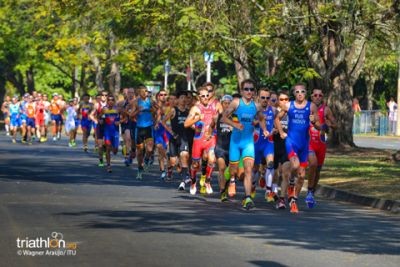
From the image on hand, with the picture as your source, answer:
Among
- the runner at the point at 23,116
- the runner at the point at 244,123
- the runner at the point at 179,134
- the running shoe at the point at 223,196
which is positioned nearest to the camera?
the runner at the point at 244,123

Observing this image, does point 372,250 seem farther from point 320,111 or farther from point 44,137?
point 44,137

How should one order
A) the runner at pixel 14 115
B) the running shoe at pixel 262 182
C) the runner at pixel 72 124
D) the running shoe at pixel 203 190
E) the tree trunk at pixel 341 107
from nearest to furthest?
the running shoe at pixel 203 190 → the running shoe at pixel 262 182 → the tree trunk at pixel 341 107 → the runner at pixel 72 124 → the runner at pixel 14 115

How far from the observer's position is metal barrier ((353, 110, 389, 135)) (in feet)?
206

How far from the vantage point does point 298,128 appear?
60.8 feet

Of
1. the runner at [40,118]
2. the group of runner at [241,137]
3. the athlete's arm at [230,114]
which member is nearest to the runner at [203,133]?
the group of runner at [241,137]

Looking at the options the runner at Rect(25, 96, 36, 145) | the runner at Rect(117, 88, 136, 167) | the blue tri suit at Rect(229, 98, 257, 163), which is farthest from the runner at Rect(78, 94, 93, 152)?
the blue tri suit at Rect(229, 98, 257, 163)

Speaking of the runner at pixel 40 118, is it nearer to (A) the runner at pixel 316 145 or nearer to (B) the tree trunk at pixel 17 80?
(A) the runner at pixel 316 145

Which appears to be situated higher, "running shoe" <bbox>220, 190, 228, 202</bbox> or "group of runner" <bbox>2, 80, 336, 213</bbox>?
"group of runner" <bbox>2, 80, 336, 213</bbox>

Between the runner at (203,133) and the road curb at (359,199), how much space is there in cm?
224

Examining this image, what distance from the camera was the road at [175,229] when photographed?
39.5 feet

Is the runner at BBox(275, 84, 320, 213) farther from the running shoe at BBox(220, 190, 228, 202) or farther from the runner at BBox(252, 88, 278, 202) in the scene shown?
the running shoe at BBox(220, 190, 228, 202)

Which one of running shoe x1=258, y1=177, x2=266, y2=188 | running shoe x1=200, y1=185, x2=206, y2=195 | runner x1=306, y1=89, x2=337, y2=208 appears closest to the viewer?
runner x1=306, y1=89, x2=337, y2=208

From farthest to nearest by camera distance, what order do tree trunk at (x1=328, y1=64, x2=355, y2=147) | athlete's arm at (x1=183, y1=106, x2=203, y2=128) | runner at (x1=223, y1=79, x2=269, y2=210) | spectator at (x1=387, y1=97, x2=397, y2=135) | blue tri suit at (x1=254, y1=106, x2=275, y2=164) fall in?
spectator at (x1=387, y1=97, x2=397, y2=135) < tree trunk at (x1=328, y1=64, x2=355, y2=147) < athlete's arm at (x1=183, y1=106, x2=203, y2=128) < blue tri suit at (x1=254, y1=106, x2=275, y2=164) < runner at (x1=223, y1=79, x2=269, y2=210)

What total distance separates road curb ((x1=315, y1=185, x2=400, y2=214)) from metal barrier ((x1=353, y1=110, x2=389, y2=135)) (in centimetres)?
4015
